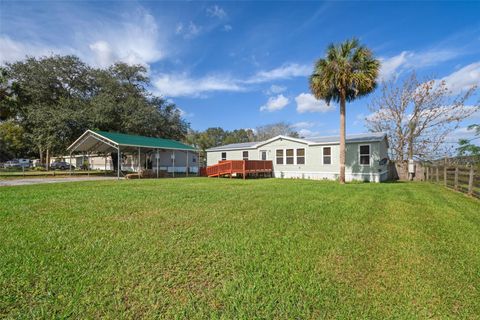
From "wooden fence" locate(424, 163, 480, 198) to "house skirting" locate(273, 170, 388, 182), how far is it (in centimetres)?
303

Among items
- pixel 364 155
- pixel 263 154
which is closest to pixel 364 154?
pixel 364 155

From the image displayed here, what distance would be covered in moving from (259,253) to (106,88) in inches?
1153

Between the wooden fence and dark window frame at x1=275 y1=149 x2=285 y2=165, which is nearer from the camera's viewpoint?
the wooden fence

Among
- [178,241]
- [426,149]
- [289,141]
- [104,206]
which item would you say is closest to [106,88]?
[289,141]

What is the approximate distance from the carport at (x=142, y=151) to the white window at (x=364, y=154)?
13.9 meters

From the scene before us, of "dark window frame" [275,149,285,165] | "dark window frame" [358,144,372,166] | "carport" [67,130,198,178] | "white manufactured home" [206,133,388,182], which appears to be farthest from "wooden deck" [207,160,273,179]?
"dark window frame" [358,144,372,166]

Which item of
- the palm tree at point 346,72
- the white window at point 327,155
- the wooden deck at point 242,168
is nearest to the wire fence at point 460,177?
the palm tree at point 346,72

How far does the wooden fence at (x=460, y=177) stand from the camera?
31.0 feet

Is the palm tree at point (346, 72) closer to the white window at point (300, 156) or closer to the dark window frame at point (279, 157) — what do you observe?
the white window at point (300, 156)

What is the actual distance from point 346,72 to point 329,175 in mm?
7148

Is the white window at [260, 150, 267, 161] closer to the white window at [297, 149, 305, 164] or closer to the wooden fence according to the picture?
the white window at [297, 149, 305, 164]

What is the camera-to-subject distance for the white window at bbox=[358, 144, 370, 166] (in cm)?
1623

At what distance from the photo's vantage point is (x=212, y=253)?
3.80 metres

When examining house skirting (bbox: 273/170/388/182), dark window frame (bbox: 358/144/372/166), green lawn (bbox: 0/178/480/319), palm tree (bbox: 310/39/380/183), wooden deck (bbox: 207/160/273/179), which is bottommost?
green lawn (bbox: 0/178/480/319)
